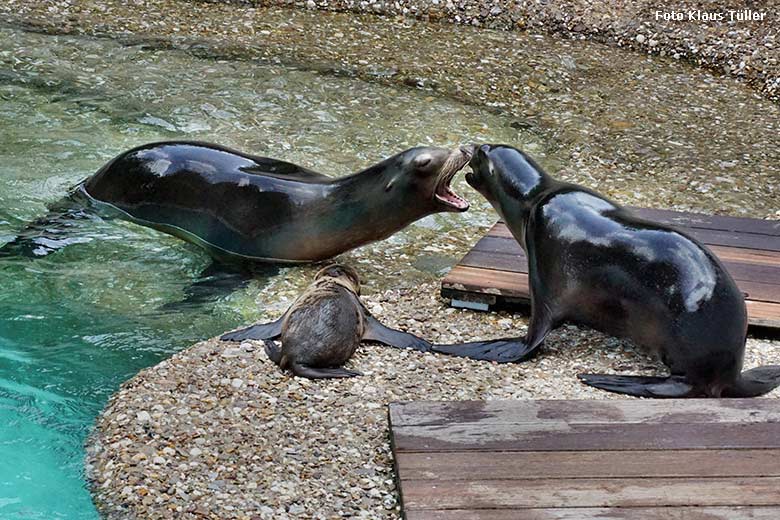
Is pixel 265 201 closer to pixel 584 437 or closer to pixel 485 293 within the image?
pixel 485 293

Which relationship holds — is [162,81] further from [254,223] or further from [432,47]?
[254,223]

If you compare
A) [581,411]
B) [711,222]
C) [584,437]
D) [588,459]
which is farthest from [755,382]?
[711,222]

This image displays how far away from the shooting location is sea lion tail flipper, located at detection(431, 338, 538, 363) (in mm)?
4859

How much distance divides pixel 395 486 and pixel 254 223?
101 inches

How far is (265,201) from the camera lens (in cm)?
611

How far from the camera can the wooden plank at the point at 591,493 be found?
3.42 metres

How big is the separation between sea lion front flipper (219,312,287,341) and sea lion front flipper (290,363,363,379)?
1.18 ft

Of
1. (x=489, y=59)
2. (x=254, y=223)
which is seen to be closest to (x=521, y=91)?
(x=489, y=59)

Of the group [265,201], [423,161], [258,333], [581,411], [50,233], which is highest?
[423,161]

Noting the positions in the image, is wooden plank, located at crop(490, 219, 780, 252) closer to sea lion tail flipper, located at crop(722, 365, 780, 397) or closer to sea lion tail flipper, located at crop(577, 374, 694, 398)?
sea lion tail flipper, located at crop(722, 365, 780, 397)

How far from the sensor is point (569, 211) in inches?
203

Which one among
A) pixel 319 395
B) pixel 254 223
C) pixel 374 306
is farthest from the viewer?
pixel 254 223

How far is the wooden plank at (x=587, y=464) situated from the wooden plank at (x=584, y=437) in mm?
41

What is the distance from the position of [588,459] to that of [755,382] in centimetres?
129
